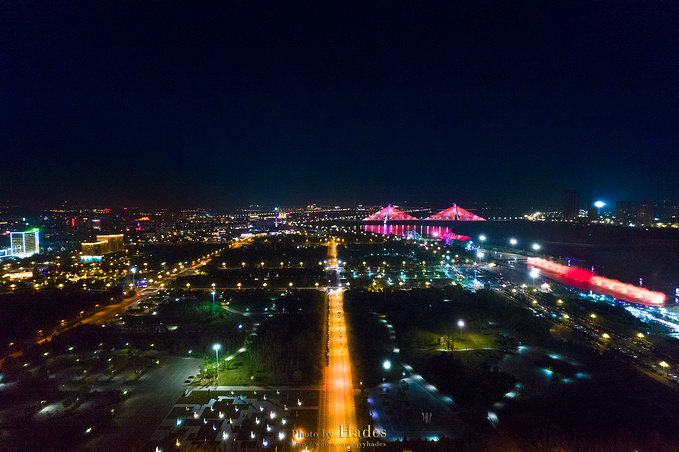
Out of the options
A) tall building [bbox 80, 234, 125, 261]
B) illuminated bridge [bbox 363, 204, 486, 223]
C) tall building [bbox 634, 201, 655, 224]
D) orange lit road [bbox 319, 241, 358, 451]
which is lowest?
orange lit road [bbox 319, 241, 358, 451]

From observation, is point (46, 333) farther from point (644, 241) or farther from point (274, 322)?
point (644, 241)

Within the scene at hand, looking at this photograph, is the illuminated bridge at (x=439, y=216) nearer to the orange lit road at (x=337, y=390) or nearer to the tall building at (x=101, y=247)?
the tall building at (x=101, y=247)

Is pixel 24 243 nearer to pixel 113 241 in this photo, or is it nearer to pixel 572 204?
pixel 113 241

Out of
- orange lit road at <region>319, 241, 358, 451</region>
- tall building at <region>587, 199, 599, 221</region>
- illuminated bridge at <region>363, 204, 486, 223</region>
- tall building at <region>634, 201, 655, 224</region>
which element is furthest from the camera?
illuminated bridge at <region>363, 204, 486, 223</region>

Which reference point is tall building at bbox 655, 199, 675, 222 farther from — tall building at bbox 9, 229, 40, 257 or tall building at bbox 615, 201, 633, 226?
tall building at bbox 9, 229, 40, 257

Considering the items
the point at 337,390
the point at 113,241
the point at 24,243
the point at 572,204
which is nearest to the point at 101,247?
the point at 113,241

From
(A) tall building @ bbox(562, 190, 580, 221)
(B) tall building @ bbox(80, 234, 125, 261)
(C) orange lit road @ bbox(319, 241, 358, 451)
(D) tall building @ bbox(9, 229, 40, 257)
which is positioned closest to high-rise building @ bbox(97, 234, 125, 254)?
(B) tall building @ bbox(80, 234, 125, 261)
